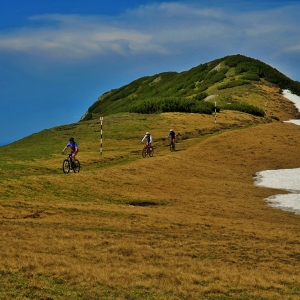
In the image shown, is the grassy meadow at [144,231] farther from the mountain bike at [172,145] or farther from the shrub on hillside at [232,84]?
the shrub on hillside at [232,84]

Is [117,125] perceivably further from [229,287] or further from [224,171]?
[229,287]

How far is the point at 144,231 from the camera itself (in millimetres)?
19781

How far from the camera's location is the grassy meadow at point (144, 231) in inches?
501

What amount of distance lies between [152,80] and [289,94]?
52427 millimetres

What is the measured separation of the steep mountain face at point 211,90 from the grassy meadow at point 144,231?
34.6 m

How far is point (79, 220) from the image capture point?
2088cm

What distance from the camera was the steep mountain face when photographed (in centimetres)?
8288

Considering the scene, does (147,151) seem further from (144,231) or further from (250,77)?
(250,77)

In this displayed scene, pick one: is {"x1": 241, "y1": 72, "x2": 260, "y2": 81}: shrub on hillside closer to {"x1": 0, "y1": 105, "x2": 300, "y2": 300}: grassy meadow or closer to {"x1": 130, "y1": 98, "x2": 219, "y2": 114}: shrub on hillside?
{"x1": 130, "y1": 98, "x2": 219, "y2": 114}: shrub on hillside

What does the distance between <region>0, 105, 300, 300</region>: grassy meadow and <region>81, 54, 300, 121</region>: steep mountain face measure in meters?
34.6

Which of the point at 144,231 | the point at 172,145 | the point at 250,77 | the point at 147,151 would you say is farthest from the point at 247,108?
the point at 144,231

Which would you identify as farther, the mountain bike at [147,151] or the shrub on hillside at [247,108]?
the shrub on hillside at [247,108]

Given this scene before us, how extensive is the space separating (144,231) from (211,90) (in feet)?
Result: 299

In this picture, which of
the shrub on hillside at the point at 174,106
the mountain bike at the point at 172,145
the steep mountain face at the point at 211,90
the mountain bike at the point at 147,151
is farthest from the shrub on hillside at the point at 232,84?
the mountain bike at the point at 147,151
